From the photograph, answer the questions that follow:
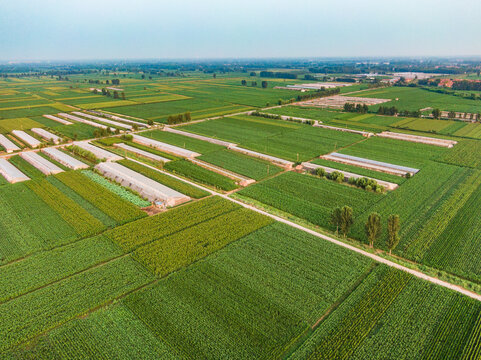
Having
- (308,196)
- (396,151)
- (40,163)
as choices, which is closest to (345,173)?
(308,196)

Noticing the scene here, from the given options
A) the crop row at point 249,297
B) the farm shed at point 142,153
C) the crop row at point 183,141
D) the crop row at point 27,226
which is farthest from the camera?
the crop row at point 183,141

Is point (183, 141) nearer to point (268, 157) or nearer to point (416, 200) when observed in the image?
point (268, 157)

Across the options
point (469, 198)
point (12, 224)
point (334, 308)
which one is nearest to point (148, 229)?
point (12, 224)

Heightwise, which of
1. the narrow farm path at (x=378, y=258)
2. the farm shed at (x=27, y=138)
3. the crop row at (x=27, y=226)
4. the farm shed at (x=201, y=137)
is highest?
the farm shed at (x=27, y=138)

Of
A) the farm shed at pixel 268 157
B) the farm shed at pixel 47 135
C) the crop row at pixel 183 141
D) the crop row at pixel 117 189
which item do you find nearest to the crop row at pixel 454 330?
the farm shed at pixel 268 157

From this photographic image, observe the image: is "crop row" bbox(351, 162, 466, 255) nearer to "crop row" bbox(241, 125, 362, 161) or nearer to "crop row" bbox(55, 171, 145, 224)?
"crop row" bbox(241, 125, 362, 161)

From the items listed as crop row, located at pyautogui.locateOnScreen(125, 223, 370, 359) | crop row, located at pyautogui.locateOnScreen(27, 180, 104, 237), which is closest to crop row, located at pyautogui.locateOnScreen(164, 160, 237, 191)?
crop row, located at pyautogui.locateOnScreen(125, 223, 370, 359)

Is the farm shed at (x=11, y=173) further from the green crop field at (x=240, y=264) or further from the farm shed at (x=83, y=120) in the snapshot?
the farm shed at (x=83, y=120)

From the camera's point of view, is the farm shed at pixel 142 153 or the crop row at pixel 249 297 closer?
the crop row at pixel 249 297
